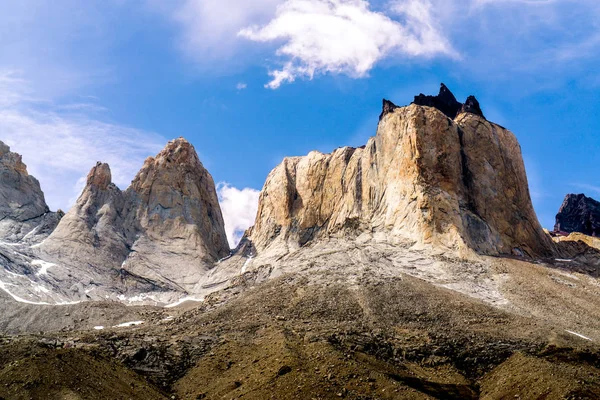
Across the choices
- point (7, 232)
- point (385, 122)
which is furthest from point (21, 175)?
point (385, 122)

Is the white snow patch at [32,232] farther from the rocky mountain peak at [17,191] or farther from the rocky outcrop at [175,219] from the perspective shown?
the rocky outcrop at [175,219]

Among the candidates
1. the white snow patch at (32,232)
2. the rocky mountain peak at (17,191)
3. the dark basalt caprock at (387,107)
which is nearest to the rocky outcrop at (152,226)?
the white snow patch at (32,232)

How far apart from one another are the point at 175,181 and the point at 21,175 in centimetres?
2830

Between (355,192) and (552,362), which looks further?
(355,192)

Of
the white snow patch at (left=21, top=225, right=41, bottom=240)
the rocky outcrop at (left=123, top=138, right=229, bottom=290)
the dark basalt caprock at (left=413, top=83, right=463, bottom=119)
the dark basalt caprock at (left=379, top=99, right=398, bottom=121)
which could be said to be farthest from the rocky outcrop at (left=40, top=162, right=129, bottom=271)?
the dark basalt caprock at (left=413, top=83, right=463, bottom=119)

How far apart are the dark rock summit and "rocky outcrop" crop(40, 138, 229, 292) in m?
47.3

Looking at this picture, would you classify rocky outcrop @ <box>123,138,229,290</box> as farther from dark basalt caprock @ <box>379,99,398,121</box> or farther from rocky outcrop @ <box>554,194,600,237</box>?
rocky outcrop @ <box>554,194,600,237</box>

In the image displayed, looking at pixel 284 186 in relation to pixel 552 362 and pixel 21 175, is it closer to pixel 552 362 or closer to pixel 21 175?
pixel 21 175

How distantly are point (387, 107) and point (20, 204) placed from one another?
2654 inches

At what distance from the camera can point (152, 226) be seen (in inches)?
4464

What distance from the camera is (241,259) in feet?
347

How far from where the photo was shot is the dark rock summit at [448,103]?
3959 inches

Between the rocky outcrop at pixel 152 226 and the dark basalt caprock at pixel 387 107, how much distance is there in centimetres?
4049

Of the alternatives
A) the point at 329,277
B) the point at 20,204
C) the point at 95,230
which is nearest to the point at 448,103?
the point at 329,277
